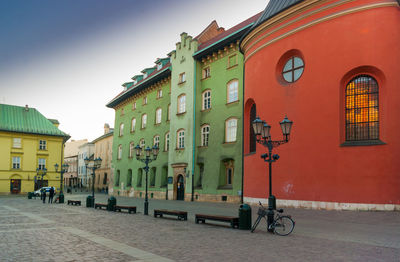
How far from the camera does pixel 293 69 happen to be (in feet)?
71.2

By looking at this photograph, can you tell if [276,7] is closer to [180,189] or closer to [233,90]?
[233,90]

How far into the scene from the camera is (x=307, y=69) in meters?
20.4

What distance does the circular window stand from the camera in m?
21.3

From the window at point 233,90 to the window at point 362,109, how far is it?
35.9 feet

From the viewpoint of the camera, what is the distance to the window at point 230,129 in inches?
1128

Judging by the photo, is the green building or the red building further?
the green building

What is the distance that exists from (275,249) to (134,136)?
1490 inches

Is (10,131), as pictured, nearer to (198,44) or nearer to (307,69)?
(198,44)

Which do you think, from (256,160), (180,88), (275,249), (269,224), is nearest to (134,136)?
(180,88)

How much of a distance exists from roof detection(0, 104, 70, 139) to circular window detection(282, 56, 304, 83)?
43.1 metres

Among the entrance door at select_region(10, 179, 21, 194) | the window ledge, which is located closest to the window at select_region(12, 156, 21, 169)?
the entrance door at select_region(10, 179, 21, 194)


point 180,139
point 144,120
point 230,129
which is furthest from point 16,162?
point 230,129

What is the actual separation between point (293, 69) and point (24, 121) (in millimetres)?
45714

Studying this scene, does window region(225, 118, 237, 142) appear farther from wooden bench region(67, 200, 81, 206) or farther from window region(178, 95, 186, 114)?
wooden bench region(67, 200, 81, 206)
